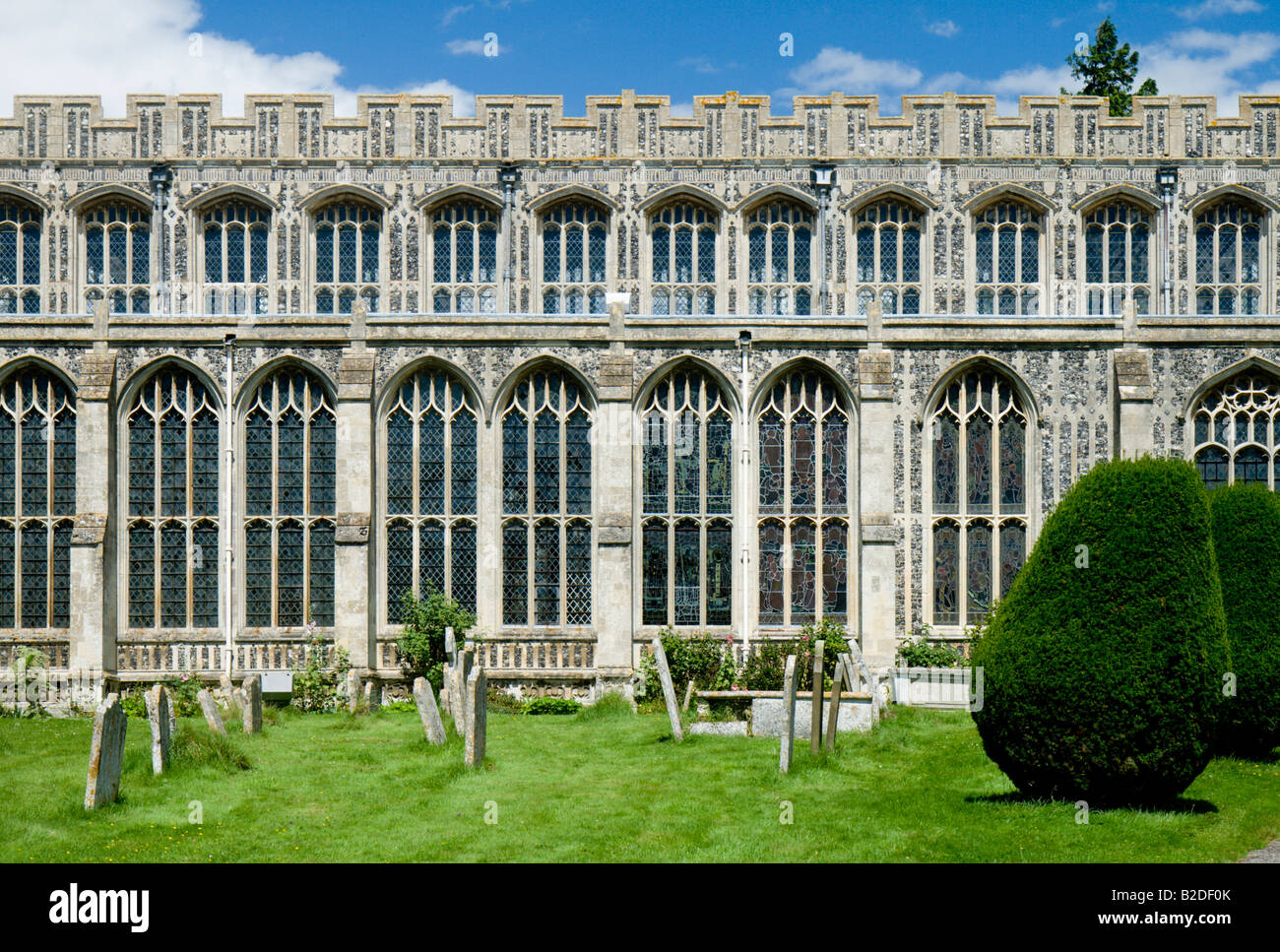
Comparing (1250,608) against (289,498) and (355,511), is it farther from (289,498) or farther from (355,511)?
(289,498)

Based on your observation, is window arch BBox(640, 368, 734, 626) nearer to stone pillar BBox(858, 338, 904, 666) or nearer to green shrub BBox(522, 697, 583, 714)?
green shrub BBox(522, 697, 583, 714)

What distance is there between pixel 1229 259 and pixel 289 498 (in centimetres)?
2251

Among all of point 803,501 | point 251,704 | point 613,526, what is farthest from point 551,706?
point 803,501

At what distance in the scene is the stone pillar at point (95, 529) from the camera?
2452cm

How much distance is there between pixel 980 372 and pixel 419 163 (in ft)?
46.2

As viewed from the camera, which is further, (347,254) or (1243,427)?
(347,254)

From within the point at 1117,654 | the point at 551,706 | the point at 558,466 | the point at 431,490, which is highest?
the point at 558,466

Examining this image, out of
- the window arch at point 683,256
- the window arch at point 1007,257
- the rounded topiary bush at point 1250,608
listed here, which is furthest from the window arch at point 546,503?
the rounded topiary bush at point 1250,608

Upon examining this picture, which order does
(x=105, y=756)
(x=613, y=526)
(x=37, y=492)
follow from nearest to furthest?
(x=105, y=756) → (x=613, y=526) → (x=37, y=492)

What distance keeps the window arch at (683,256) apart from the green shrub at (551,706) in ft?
35.2

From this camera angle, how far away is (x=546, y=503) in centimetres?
2573

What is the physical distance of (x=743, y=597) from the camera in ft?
82.5
